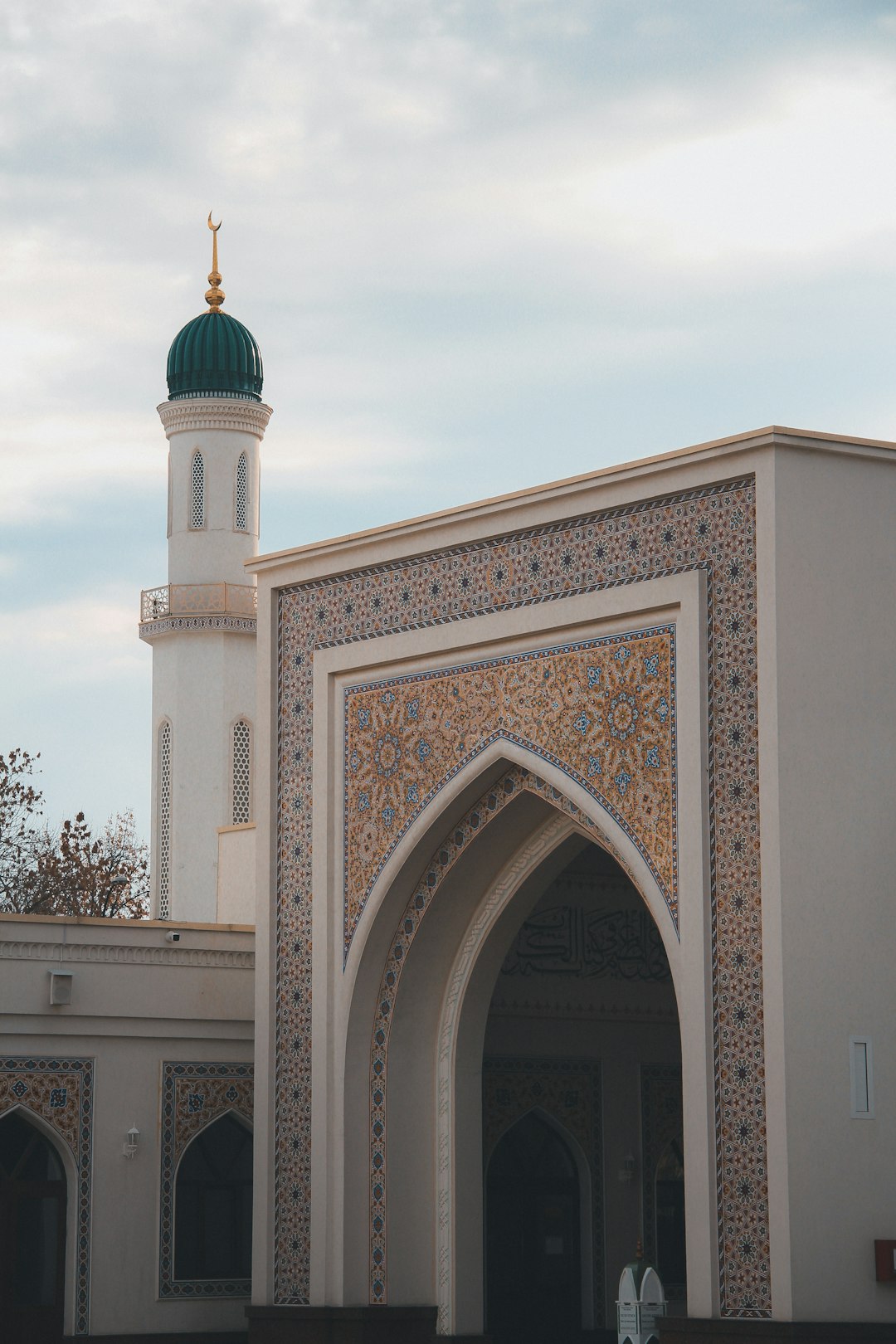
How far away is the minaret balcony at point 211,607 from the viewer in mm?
17375

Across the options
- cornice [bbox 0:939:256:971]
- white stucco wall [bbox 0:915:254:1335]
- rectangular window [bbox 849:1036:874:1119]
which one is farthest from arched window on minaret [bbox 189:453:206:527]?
rectangular window [bbox 849:1036:874:1119]

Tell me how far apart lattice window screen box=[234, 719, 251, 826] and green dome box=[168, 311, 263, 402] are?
257 centimetres

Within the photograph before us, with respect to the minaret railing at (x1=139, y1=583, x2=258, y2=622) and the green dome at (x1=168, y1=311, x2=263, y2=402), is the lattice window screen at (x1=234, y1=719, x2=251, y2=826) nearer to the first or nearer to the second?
the minaret railing at (x1=139, y1=583, x2=258, y2=622)

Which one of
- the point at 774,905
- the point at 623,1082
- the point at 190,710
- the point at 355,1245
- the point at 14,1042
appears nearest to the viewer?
the point at 774,905

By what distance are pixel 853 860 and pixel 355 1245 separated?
2747 mm

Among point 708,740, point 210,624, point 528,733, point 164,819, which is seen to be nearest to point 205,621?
point 210,624

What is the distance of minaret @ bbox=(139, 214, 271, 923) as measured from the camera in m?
17.2

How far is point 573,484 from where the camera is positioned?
8.45m

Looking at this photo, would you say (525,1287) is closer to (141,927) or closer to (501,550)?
(141,927)

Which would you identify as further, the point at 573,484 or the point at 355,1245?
the point at 355,1245

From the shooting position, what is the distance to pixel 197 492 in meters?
17.5

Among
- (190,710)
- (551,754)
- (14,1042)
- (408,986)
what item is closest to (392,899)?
(408,986)

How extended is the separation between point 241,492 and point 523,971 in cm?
792

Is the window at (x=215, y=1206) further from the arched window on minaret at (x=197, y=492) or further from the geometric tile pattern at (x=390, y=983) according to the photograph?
the arched window on minaret at (x=197, y=492)
